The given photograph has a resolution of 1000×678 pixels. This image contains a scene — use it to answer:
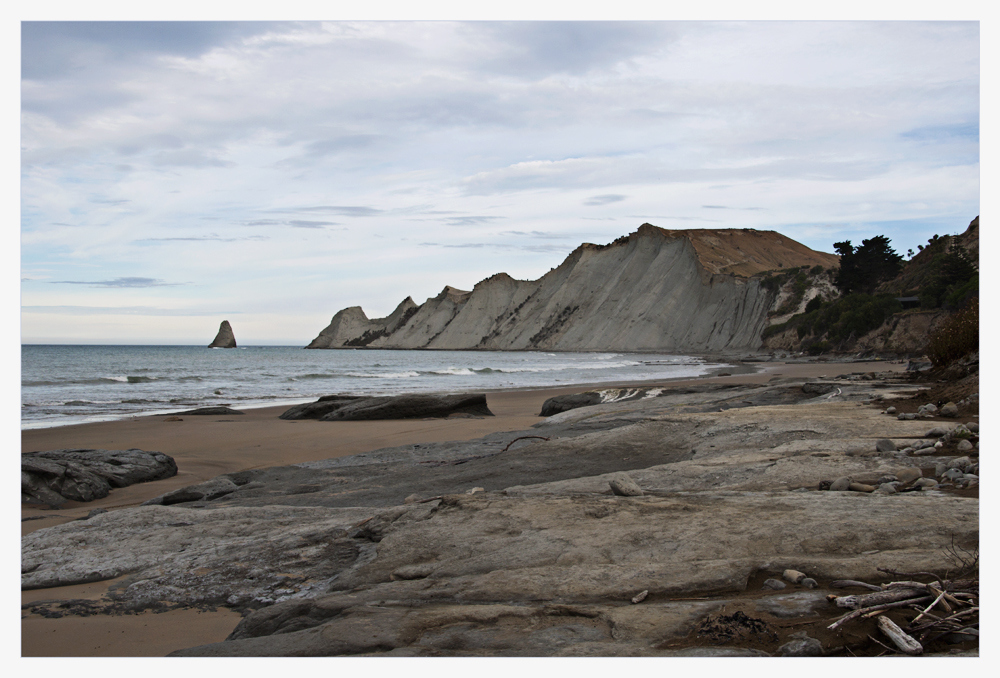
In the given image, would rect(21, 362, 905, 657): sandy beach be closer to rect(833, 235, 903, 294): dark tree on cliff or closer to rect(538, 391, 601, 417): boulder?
rect(538, 391, 601, 417): boulder

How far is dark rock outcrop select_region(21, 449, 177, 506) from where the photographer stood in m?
6.34

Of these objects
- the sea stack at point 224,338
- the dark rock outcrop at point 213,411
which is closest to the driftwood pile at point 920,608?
the dark rock outcrop at point 213,411

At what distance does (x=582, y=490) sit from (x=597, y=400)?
968cm

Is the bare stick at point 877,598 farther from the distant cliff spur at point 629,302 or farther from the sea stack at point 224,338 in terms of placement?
the sea stack at point 224,338

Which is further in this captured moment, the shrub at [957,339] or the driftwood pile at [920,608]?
the shrub at [957,339]

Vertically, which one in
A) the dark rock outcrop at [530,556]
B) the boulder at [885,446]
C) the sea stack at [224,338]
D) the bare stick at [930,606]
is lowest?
the dark rock outcrop at [530,556]

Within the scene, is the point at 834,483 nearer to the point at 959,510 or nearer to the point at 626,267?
the point at 959,510

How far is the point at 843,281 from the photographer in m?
49.4

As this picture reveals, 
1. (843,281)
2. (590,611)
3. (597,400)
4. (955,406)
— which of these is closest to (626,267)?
(843,281)

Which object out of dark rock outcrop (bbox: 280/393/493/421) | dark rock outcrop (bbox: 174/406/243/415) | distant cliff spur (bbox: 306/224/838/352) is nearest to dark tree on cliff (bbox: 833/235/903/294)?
distant cliff spur (bbox: 306/224/838/352)


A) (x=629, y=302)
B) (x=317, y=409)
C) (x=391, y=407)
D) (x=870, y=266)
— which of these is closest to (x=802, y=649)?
(x=391, y=407)

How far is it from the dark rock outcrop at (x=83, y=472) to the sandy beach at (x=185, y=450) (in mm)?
141

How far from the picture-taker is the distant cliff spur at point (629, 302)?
61.2 meters

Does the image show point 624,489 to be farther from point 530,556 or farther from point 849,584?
point 849,584
